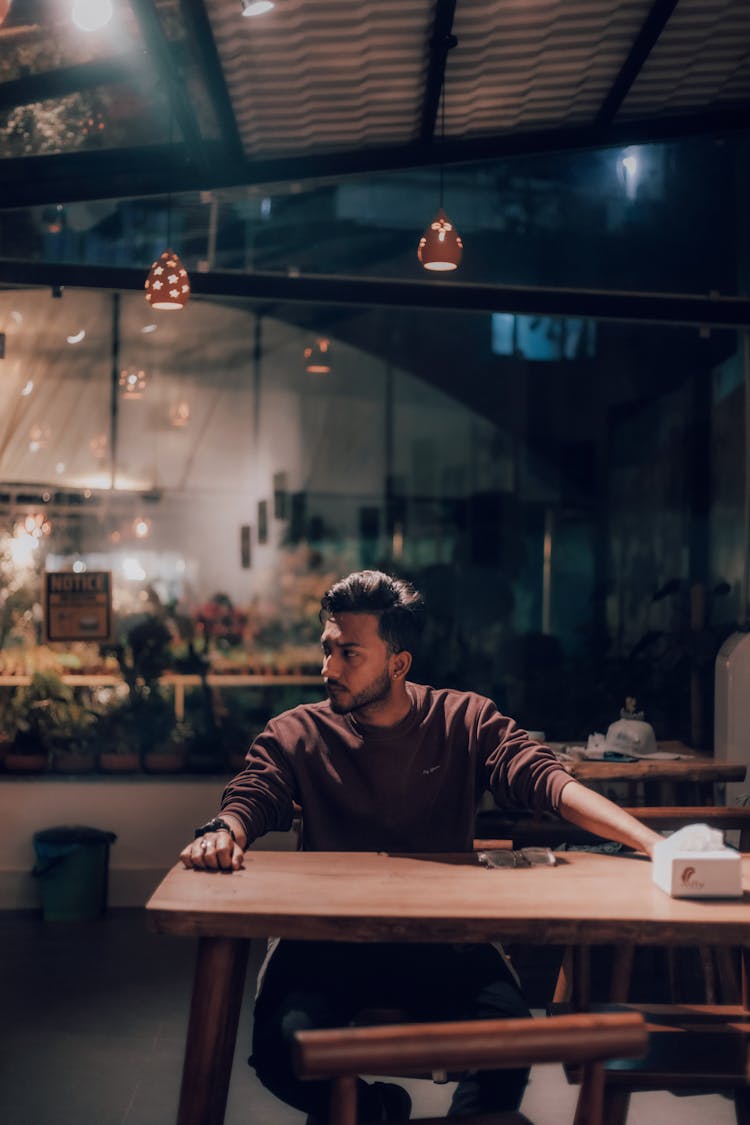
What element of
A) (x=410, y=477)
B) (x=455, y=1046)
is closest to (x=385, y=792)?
(x=455, y=1046)

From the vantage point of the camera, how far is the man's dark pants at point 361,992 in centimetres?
259

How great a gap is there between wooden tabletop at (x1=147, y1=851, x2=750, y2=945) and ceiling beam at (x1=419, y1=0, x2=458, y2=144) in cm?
293

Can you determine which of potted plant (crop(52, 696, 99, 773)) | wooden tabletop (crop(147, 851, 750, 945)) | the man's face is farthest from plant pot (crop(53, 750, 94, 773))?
wooden tabletop (crop(147, 851, 750, 945))

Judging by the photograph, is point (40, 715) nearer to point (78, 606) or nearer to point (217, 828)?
point (78, 606)

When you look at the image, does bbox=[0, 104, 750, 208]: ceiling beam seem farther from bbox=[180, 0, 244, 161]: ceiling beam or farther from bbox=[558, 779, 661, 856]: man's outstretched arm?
A: bbox=[558, 779, 661, 856]: man's outstretched arm

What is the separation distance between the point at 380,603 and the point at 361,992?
2.95ft

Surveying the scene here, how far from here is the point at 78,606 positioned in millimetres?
7125

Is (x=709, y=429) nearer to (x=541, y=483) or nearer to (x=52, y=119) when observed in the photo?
(x=541, y=483)

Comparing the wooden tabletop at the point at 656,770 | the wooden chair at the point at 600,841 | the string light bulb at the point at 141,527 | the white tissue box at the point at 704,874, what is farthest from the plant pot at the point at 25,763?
the white tissue box at the point at 704,874

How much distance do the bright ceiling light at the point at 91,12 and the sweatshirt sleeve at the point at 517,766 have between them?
220 centimetres

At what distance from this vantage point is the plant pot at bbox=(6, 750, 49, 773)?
262 inches

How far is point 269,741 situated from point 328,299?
11.9ft

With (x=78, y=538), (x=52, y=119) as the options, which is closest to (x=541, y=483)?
(x=78, y=538)

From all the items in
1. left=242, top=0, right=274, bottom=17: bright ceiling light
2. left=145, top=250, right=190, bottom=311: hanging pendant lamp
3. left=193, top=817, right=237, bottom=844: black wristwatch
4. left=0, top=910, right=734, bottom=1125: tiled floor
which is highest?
left=242, top=0, right=274, bottom=17: bright ceiling light
